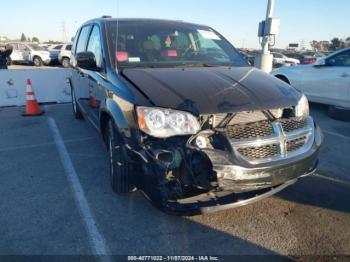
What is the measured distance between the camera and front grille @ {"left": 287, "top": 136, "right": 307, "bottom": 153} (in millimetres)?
2706

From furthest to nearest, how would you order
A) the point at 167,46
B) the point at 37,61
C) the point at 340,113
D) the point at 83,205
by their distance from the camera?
the point at 37,61 < the point at 340,113 < the point at 167,46 < the point at 83,205

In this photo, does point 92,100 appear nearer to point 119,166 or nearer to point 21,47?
point 119,166

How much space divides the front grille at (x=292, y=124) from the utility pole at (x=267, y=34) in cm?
768

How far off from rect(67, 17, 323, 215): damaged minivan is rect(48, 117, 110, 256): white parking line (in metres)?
0.39

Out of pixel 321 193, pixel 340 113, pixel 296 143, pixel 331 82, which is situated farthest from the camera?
pixel 331 82

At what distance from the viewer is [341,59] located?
22.2 feet

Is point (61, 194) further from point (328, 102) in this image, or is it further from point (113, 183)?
point (328, 102)

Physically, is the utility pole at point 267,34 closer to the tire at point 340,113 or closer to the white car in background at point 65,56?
the tire at point 340,113

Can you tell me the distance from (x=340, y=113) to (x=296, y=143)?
4662 mm

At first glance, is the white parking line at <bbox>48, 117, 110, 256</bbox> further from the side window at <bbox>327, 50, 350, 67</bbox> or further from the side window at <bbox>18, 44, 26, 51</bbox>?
the side window at <bbox>18, 44, 26, 51</bbox>

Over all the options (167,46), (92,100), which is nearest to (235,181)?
(167,46)

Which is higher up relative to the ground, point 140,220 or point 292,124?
point 292,124

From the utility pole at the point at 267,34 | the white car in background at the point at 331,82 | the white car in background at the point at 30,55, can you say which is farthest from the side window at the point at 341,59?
the white car in background at the point at 30,55

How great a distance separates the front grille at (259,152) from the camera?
2484 millimetres
